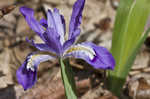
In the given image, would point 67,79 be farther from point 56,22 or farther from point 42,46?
point 56,22

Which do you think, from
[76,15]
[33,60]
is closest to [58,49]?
[33,60]

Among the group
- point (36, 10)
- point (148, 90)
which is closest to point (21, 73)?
point (148, 90)

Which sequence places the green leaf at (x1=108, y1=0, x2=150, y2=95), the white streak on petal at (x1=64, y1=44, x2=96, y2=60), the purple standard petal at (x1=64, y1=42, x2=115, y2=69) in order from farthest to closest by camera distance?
1. the green leaf at (x1=108, y1=0, x2=150, y2=95)
2. the white streak on petal at (x1=64, y1=44, x2=96, y2=60)
3. the purple standard petal at (x1=64, y1=42, x2=115, y2=69)

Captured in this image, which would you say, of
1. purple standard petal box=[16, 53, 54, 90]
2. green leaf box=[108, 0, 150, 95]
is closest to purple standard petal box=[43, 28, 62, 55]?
purple standard petal box=[16, 53, 54, 90]

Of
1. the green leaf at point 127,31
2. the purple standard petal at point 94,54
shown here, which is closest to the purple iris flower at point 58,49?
the purple standard petal at point 94,54

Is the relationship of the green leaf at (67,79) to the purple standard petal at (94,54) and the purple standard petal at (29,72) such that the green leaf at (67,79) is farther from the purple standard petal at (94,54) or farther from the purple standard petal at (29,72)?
the purple standard petal at (29,72)

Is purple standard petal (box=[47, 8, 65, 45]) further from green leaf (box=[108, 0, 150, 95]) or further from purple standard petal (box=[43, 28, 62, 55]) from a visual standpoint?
green leaf (box=[108, 0, 150, 95])
